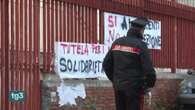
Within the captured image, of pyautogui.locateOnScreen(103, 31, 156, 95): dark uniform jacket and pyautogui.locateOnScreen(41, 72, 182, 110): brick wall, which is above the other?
pyautogui.locateOnScreen(103, 31, 156, 95): dark uniform jacket

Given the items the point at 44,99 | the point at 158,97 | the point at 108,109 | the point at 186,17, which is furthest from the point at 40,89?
the point at 186,17

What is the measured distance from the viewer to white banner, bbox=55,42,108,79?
11.5 meters

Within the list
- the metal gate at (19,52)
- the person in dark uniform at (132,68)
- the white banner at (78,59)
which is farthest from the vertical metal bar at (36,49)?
the person in dark uniform at (132,68)

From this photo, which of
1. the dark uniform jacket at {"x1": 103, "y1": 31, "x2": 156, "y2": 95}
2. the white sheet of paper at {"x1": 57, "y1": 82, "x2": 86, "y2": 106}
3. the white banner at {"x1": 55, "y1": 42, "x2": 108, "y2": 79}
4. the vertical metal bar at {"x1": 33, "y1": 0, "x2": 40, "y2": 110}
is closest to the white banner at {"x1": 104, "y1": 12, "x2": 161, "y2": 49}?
the white banner at {"x1": 55, "y1": 42, "x2": 108, "y2": 79}

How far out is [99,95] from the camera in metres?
12.7

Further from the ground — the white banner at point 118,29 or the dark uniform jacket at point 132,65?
the white banner at point 118,29

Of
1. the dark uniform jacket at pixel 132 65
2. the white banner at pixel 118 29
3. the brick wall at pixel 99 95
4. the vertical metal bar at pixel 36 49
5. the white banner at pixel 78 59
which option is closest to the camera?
the dark uniform jacket at pixel 132 65

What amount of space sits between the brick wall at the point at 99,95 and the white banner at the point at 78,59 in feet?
0.64

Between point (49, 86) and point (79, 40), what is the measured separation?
1406 mm

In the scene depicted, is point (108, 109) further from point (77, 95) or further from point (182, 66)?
point (182, 66)

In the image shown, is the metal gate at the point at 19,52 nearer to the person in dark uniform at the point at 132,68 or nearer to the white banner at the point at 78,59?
the white banner at the point at 78,59

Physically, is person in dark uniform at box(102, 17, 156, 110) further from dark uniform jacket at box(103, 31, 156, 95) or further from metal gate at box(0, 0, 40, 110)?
metal gate at box(0, 0, 40, 110)

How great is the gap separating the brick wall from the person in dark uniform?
3.19 m

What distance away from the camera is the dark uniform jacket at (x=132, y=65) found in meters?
8.00
